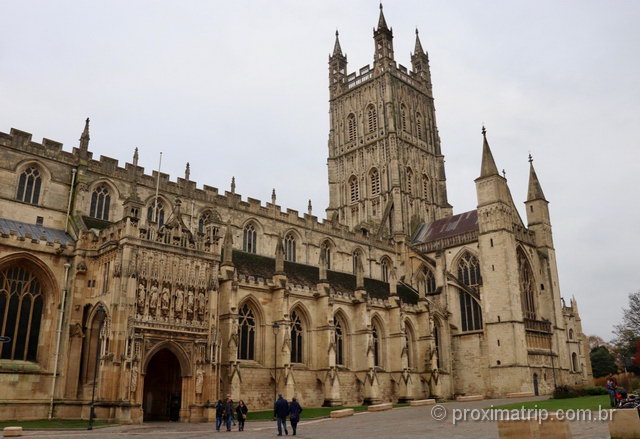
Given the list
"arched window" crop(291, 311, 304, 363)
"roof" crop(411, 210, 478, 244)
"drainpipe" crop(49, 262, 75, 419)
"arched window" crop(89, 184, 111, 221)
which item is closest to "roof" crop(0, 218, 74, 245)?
"drainpipe" crop(49, 262, 75, 419)

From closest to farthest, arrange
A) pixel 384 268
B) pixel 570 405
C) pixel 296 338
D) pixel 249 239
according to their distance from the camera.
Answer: pixel 570 405 → pixel 296 338 → pixel 249 239 → pixel 384 268

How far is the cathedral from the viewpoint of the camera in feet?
85.8

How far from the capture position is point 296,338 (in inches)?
1374

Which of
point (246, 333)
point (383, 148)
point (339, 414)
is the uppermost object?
point (383, 148)

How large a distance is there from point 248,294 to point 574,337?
35084mm

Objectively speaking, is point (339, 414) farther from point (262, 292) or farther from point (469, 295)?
point (469, 295)

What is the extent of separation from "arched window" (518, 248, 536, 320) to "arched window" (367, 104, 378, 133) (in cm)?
2241

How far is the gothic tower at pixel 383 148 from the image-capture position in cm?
5819

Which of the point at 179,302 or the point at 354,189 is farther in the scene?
the point at 354,189

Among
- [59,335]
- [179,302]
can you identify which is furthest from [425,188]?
[59,335]

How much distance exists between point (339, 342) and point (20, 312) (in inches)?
763

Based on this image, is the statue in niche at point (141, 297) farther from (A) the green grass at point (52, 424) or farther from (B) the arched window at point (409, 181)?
(B) the arched window at point (409, 181)

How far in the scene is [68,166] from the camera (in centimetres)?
3250

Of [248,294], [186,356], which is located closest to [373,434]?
[186,356]
